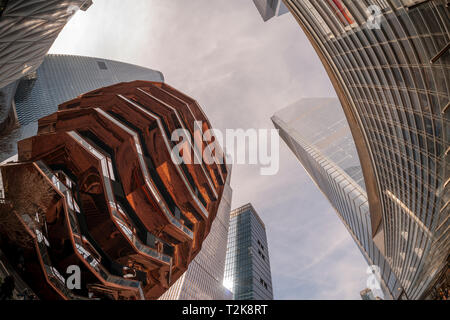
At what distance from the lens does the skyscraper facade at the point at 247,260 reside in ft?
290

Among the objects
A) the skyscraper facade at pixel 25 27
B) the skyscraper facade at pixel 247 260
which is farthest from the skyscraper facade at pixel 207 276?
the skyscraper facade at pixel 25 27

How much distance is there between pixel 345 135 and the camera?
Answer: 81438mm

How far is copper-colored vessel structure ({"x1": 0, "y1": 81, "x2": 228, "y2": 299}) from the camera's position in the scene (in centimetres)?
1791

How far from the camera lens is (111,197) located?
20016mm

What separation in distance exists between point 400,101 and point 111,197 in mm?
28039

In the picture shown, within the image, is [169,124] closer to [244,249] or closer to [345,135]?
[345,135]

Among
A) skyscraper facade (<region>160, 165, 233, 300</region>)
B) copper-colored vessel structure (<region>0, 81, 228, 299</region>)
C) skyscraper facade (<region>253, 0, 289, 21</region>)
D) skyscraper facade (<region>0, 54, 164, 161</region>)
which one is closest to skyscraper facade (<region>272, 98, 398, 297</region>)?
skyscraper facade (<region>160, 165, 233, 300</region>)

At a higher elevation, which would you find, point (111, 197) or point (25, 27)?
point (25, 27)

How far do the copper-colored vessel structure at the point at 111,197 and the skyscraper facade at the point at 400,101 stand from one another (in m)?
21.1

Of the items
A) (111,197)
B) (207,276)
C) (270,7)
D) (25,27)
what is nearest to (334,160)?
(270,7)

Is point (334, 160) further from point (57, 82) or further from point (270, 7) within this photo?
point (57, 82)

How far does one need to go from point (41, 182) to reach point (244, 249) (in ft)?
328

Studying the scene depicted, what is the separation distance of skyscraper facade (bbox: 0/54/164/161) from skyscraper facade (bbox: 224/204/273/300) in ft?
298
